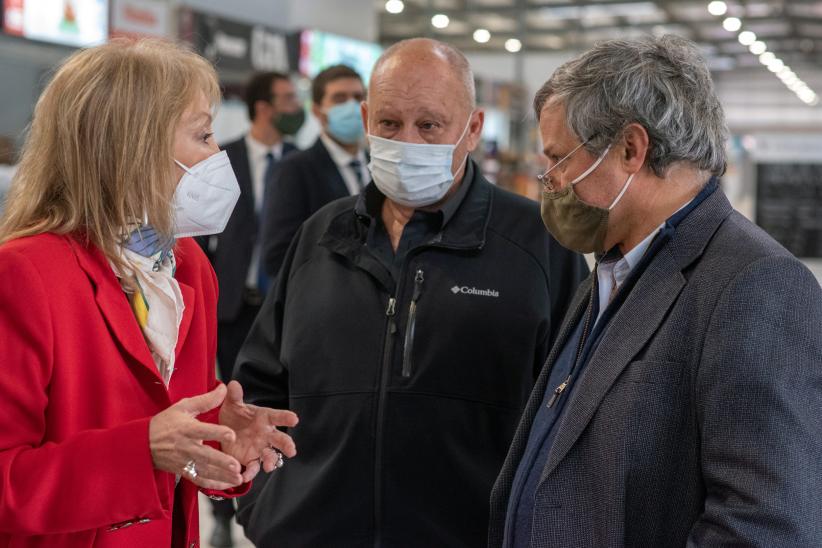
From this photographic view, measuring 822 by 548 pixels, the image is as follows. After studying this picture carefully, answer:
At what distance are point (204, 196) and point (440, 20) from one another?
13.6 meters

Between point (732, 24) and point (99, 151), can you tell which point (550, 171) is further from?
point (732, 24)

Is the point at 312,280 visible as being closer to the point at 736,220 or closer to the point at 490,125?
the point at 736,220

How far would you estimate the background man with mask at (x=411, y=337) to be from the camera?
202 centimetres

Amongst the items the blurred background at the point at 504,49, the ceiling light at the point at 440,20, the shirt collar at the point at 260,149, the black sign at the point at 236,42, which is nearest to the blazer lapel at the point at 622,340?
the blurred background at the point at 504,49

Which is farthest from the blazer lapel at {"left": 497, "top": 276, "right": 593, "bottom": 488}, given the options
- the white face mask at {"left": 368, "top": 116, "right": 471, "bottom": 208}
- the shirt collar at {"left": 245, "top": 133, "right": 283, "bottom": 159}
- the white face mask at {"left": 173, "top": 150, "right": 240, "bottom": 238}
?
the shirt collar at {"left": 245, "top": 133, "right": 283, "bottom": 159}

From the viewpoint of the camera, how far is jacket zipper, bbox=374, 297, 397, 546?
2.01 m

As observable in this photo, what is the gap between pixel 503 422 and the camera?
207cm

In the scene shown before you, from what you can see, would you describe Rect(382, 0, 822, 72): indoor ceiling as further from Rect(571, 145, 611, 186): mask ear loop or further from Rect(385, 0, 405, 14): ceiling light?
Rect(571, 145, 611, 186): mask ear loop

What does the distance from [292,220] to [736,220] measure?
7.33 feet

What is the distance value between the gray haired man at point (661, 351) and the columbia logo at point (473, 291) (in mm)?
280

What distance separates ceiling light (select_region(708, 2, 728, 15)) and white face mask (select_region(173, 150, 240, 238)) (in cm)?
1776

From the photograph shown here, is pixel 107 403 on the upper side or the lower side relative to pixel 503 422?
upper

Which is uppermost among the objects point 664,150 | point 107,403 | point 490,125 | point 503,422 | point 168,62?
point 490,125

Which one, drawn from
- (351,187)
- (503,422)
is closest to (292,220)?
(351,187)
